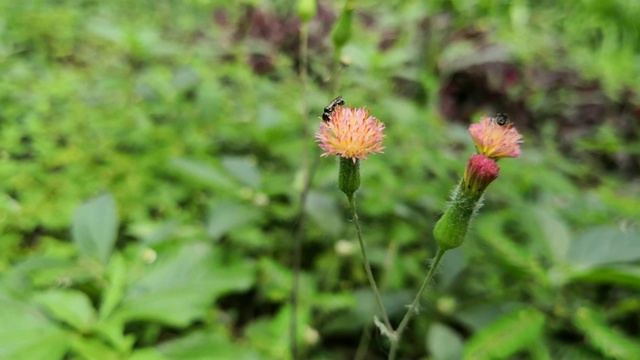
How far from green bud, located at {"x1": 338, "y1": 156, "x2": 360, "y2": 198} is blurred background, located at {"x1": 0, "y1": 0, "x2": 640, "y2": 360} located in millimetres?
327

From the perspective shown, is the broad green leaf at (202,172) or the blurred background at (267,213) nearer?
the blurred background at (267,213)

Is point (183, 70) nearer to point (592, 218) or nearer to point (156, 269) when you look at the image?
point (156, 269)

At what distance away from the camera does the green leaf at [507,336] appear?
80cm

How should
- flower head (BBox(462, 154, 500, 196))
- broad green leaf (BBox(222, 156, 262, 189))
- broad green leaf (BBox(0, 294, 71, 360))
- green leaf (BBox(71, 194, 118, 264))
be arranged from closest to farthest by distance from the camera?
flower head (BBox(462, 154, 500, 196)) → broad green leaf (BBox(0, 294, 71, 360)) → green leaf (BBox(71, 194, 118, 264)) → broad green leaf (BBox(222, 156, 262, 189))

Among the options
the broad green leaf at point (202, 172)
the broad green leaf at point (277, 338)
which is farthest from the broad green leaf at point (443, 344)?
the broad green leaf at point (202, 172)

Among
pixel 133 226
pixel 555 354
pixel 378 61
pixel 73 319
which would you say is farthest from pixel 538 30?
pixel 73 319

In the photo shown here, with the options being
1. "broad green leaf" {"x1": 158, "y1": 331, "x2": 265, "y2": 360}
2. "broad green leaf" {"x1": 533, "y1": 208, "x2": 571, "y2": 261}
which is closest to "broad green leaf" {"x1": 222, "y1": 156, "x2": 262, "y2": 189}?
"broad green leaf" {"x1": 158, "y1": 331, "x2": 265, "y2": 360}

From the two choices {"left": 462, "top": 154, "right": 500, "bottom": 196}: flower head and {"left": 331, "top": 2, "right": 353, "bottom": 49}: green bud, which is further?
{"left": 331, "top": 2, "right": 353, "bottom": 49}: green bud

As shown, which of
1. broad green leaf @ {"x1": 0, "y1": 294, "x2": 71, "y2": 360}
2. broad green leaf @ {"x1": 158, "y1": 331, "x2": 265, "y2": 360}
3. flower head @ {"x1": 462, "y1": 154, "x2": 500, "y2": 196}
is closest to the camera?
flower head @ {"x1": 462, "y1": 154, "x2": 500, "y2": 196}

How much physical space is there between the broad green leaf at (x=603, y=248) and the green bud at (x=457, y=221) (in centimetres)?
54

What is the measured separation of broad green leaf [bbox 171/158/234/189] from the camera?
118cm

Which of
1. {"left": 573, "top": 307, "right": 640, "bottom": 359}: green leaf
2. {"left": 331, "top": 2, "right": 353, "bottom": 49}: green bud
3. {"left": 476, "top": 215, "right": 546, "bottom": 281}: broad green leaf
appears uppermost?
{"left": 331, "top": 2, "right": 353, "bottom": 49}: green bud

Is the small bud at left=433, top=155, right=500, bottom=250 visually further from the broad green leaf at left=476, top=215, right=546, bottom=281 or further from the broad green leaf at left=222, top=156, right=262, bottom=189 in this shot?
the broad green leaf at left=222, top=156, right=262, bottom=189

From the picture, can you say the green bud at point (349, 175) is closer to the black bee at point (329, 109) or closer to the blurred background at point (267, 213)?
the black bee at point (329, 109)
